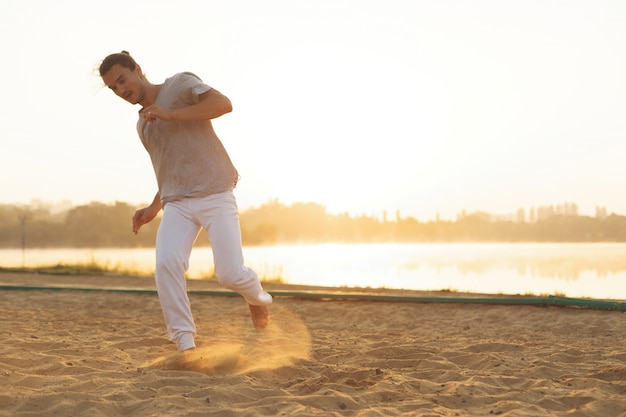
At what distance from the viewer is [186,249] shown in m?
4.04

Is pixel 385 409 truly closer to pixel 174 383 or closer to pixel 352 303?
pixel 174 383

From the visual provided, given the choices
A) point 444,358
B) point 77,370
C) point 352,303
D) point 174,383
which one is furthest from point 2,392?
point 352,303

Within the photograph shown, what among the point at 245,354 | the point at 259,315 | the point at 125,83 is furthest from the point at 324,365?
the point at 125,83

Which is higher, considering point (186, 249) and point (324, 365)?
point (186, 249)

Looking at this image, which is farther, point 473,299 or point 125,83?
point 473,299

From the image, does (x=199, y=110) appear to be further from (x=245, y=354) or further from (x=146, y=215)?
(x=245, y=354)

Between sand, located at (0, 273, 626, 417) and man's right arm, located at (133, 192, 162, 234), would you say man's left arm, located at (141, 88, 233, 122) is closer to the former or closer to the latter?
man's right arm, located at (133, 192, 162, 234)

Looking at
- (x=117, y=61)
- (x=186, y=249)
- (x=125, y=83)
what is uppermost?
(x=117, y=61)

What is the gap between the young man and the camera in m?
3.96

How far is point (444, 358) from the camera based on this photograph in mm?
4219

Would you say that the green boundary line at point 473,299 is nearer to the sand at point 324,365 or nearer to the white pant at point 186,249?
the sand at point 324,365

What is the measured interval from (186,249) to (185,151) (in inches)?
24.1

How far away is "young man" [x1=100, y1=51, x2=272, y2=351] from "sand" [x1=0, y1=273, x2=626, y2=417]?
46 centimetres

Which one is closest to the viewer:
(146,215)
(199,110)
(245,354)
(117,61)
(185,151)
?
(199,110)
